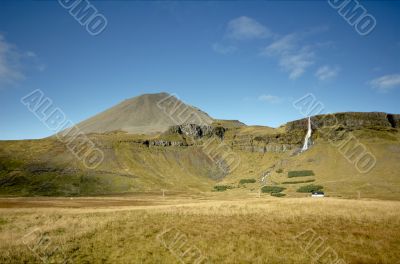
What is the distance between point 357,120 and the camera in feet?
551

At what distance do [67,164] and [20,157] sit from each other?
23.1 meters

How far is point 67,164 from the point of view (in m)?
153

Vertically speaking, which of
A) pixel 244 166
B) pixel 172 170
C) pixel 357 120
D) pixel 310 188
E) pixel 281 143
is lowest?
pixel 310 188

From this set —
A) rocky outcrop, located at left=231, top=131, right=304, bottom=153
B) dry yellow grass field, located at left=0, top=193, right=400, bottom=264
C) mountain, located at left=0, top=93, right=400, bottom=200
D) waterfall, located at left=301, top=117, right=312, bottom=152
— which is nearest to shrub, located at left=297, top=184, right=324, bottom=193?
mountain, located at left=0, top=93, right=400, bottom=200

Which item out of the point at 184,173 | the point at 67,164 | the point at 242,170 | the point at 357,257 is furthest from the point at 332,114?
the point at 357,257

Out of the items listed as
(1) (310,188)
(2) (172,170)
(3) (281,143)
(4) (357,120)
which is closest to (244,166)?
(3) (281,143)

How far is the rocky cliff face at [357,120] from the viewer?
16738 centimetres

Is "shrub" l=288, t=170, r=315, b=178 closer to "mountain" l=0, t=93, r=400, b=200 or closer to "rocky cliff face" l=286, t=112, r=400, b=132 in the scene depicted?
"mountain" l=0, t=93, r=400, b=200

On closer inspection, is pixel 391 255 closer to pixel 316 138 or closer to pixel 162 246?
pixel 162 246

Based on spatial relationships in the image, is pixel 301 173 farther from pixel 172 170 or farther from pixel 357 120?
pixel 172 170

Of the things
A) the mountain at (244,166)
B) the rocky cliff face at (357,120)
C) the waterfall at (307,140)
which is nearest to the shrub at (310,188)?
the mountain at (244,166)

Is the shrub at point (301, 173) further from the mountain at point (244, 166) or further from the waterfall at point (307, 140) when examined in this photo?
the waterfall at point (307, 140)

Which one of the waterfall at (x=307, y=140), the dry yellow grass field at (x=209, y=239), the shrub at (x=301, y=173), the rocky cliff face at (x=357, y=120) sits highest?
the rocky cliff face at (x=357, y=120)

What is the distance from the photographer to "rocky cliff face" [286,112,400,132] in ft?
549
